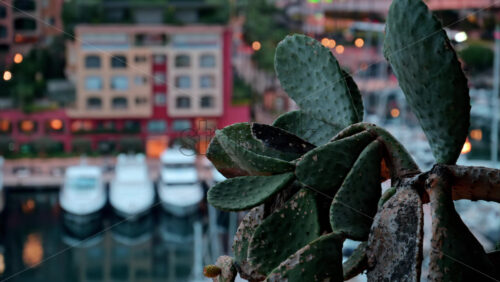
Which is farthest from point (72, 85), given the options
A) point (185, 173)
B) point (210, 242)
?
point (210, 242)

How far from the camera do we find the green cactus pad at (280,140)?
74cm

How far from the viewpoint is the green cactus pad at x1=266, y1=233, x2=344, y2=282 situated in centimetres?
61

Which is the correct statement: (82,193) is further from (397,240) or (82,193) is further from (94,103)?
(397,240)

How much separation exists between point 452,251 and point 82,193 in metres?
9.66

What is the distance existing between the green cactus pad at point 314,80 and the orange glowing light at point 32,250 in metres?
7.18

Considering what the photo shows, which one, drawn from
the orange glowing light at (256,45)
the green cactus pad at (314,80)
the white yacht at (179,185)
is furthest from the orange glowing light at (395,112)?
the green cactus pad at (314,80)

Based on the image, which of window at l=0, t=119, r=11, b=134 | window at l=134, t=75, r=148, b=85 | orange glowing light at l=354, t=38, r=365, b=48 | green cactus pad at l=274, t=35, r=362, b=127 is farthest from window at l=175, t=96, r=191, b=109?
green cactus pad at l=274, t=35, r=362, b=127

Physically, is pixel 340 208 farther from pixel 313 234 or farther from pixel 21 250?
pixel 21 250

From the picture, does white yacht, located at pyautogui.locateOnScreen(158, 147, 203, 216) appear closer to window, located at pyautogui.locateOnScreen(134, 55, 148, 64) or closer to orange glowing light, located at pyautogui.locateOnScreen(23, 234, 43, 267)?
window, located at pyautogui.locateOnScreen(134, 55, 148, 64)

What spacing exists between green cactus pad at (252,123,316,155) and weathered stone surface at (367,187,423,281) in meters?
0.14

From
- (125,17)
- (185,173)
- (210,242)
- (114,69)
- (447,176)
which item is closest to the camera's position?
(447,176)

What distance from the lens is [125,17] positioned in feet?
39.2

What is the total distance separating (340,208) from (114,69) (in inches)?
420

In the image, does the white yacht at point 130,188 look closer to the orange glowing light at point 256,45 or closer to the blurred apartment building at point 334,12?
the orange glowing light at point 256,45
